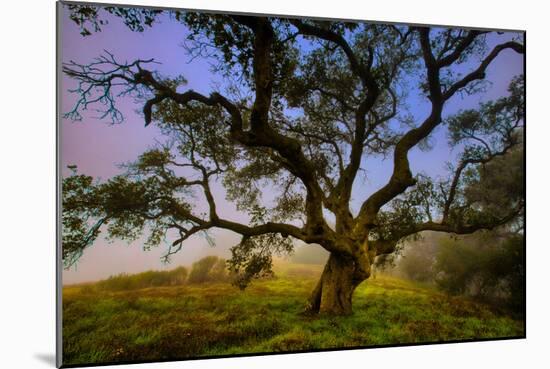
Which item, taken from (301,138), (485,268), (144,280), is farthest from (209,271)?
(485,268)

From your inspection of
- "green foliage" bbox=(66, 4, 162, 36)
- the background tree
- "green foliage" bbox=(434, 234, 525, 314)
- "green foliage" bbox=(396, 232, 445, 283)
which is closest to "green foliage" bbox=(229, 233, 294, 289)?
the background tree

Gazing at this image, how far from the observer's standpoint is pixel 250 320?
6688mm

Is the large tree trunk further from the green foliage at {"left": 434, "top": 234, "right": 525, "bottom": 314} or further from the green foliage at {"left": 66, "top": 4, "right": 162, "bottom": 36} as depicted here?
the green foliage at {"left": 66, "top": 4, "right": 162, "bottom": 36}

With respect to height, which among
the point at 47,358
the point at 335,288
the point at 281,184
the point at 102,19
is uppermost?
the point at 102,19

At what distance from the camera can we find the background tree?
21.1ft

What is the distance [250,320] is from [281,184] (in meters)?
1.44

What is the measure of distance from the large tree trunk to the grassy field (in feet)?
0.31

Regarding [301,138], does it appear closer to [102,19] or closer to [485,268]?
[102,19]

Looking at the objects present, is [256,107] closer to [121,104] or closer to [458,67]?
[121,104]

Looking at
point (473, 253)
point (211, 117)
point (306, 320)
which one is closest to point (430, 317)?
point (473, 253)

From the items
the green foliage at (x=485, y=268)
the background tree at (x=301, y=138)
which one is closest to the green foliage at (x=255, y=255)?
the background tree at (x=301, y=138)

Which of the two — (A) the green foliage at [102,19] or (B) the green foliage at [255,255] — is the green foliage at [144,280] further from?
(A) the green foliage at [102,19]

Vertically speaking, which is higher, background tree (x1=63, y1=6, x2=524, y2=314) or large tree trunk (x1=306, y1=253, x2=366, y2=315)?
background tree (x1=63, y1=6, x2=524, y2=314)

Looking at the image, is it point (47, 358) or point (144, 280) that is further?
point (144, 280)
